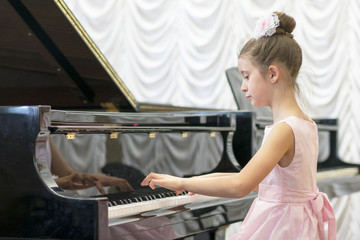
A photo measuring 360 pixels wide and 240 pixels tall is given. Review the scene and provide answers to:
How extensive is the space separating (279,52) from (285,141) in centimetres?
33

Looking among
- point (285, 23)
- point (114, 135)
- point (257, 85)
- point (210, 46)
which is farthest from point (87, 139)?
point (210, 46)

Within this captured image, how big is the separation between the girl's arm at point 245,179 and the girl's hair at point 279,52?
0.24m

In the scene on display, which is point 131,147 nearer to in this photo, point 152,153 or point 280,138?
point 152,153

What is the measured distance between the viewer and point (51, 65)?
3516mm

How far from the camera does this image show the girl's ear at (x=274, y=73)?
2.06 metres

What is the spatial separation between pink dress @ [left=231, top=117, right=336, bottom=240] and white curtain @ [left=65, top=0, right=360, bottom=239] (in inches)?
155

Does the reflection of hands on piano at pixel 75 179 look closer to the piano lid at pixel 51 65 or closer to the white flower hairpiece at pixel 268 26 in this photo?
the piano lid at pixel 51 65

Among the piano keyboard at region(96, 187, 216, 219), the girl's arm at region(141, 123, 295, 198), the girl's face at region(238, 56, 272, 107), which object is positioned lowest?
the piano keyboard at region(96, 187, 216, 219)

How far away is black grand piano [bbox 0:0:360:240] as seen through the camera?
85.5 inches

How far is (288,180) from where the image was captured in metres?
2.07

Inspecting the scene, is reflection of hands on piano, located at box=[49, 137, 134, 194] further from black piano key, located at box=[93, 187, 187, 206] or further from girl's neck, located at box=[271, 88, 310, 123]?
girl's neck, located at box=[271, 88, 310, 123]

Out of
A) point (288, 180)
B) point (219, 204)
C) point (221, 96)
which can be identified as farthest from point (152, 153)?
point (221, 96)

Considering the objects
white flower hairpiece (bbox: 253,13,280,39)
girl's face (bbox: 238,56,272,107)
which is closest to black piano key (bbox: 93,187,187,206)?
girl's face (bbox: 238,56,272,107)

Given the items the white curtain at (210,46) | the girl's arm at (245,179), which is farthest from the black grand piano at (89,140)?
the white curtain at (210,46)
